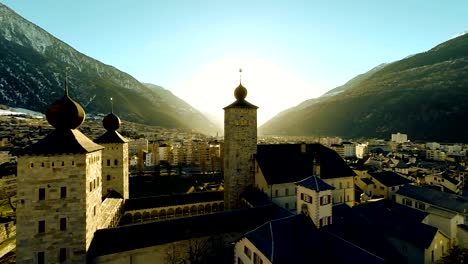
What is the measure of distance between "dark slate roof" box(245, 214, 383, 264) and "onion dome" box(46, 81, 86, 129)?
1658 centimetres

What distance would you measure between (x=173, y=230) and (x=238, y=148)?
14840 mm

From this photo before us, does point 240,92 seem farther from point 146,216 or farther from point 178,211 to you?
point 146,216

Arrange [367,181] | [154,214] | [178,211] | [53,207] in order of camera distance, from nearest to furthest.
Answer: [53,207] < [154,214] < [178,211] < [367,181]

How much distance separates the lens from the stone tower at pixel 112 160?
32.7 m

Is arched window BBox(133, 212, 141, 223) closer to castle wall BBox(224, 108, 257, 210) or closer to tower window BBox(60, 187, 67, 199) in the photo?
castle wall BBox(224, 108, 257, 210)

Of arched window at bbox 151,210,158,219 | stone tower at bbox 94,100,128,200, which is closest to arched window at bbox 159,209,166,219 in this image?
arched window at bbox 151,210,158,219

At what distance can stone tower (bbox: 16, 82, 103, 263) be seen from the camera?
17484mm

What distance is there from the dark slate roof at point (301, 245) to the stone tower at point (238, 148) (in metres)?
15.0

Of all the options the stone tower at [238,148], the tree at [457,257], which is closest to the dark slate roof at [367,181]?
the stone tower at [238,148]

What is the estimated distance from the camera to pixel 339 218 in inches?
973

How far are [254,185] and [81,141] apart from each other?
22610 millimetres

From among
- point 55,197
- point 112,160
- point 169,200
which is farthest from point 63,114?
point 169,200

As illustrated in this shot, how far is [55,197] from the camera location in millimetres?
18047

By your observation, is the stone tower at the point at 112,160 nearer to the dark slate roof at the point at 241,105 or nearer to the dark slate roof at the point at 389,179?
the dark slate roof at the point at 241,105
